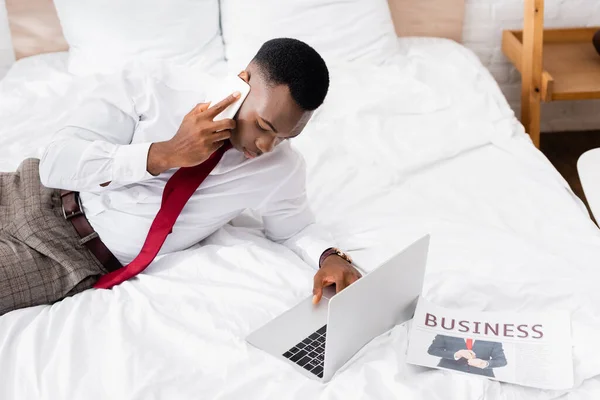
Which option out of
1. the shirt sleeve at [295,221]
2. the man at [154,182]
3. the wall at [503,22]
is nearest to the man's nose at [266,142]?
the man at [154,182]

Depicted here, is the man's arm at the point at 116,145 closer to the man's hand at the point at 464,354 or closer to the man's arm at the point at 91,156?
the man's arm at the point at 91,156

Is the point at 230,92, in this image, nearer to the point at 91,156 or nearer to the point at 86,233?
the point at 91,156

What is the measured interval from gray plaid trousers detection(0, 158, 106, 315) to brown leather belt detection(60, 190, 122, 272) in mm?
12

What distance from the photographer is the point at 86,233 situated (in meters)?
1.38

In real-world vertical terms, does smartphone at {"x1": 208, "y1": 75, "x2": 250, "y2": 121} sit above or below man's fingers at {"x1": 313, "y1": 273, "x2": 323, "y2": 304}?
above

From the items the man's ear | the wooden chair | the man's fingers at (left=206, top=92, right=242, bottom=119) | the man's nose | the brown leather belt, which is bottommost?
the wooden chair

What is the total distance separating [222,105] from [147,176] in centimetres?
19

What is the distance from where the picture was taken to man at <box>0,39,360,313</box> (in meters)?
1.18

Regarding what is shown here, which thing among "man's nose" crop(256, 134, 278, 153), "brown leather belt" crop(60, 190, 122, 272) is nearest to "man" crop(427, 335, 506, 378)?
"man's nose" crop(256, 134, 278, 153)

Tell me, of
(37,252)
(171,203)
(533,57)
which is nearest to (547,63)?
(533,57)

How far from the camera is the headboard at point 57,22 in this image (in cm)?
238

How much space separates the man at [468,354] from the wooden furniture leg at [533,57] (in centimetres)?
130

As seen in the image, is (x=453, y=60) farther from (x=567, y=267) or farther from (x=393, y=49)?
(x=567, y=267)

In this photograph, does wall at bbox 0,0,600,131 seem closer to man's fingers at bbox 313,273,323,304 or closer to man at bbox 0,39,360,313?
man at bbox 0,39,360,313
